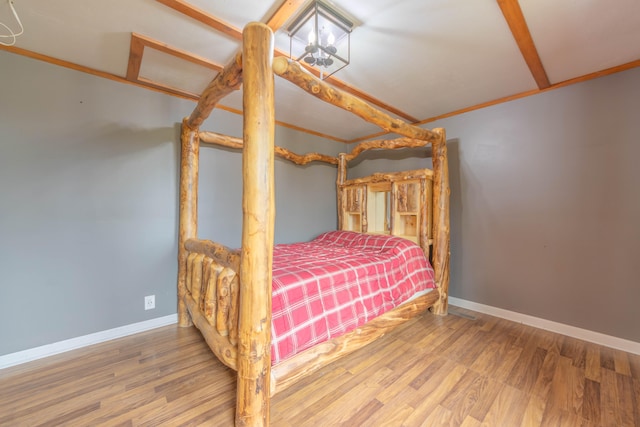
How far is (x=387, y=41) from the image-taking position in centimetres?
176

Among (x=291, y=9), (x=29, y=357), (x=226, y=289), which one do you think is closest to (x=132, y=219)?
(x=29, y=357)

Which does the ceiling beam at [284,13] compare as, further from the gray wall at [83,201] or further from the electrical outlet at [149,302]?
the electrical outlet at [149,302]

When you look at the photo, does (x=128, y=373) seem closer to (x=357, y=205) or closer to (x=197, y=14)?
(x=197, y=14)

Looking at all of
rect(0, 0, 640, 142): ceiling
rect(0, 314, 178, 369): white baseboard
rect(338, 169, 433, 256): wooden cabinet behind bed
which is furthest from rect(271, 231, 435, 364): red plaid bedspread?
rect(0, 0, 640, 142): ceiling

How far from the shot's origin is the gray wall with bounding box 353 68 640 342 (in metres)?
2.06

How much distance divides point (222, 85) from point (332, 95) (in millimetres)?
720

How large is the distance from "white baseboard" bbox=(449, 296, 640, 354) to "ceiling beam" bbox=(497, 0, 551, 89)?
2.21 m

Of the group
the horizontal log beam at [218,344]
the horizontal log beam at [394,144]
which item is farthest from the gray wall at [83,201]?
the horizontal log beam at [394,144]

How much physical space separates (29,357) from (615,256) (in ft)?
15.2

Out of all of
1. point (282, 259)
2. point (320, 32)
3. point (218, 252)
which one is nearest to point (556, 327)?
point (282, 259)

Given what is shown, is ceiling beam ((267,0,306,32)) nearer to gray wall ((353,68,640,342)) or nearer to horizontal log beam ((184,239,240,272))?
horizontal log beam ((184,239,240,272))

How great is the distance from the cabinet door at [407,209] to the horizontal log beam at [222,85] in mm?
2155

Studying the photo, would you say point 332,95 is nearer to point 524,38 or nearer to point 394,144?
point 524,38

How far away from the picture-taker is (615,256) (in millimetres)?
2092
